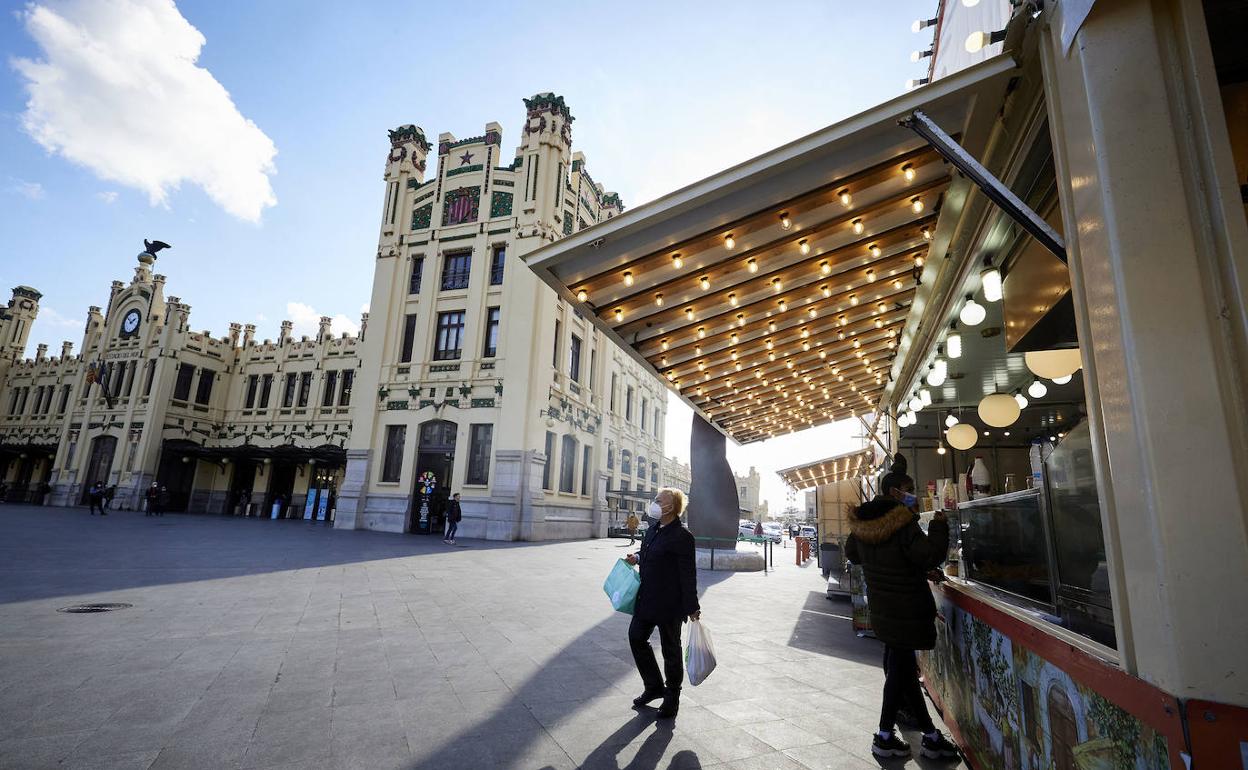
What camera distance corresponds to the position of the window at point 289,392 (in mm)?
31250

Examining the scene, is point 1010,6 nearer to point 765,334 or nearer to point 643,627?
point 643,627

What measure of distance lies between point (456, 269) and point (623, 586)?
2141 centimetres

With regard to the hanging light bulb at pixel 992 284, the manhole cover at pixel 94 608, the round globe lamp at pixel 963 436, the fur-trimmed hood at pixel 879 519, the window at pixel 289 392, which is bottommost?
the manhole cover at pixel 94 608

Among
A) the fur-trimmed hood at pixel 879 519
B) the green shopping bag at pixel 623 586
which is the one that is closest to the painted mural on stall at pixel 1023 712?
the fur-trimmed hood at pixel 879 519

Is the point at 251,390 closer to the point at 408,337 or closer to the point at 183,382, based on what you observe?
the point at 183,382

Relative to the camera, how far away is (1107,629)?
232cm

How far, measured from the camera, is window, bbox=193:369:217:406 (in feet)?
105

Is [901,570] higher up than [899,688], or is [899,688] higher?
[901,570]

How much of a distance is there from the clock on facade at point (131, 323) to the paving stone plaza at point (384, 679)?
3080 cm

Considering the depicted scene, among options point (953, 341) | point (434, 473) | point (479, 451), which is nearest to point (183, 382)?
point (434, 473)

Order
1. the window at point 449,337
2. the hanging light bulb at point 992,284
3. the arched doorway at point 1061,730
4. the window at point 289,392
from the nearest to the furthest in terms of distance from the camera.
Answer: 1. the arched doorway at point 1061,730
2. the hanging light bulb at point 992,284
3. the window at point 449,337
4. the window at point 289,392

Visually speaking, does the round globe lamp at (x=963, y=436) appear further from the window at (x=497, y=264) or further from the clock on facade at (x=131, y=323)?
the clock on facade at (x=131, y=323)

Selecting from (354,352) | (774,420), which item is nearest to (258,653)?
(774,420)

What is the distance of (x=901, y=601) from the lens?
3562mm
